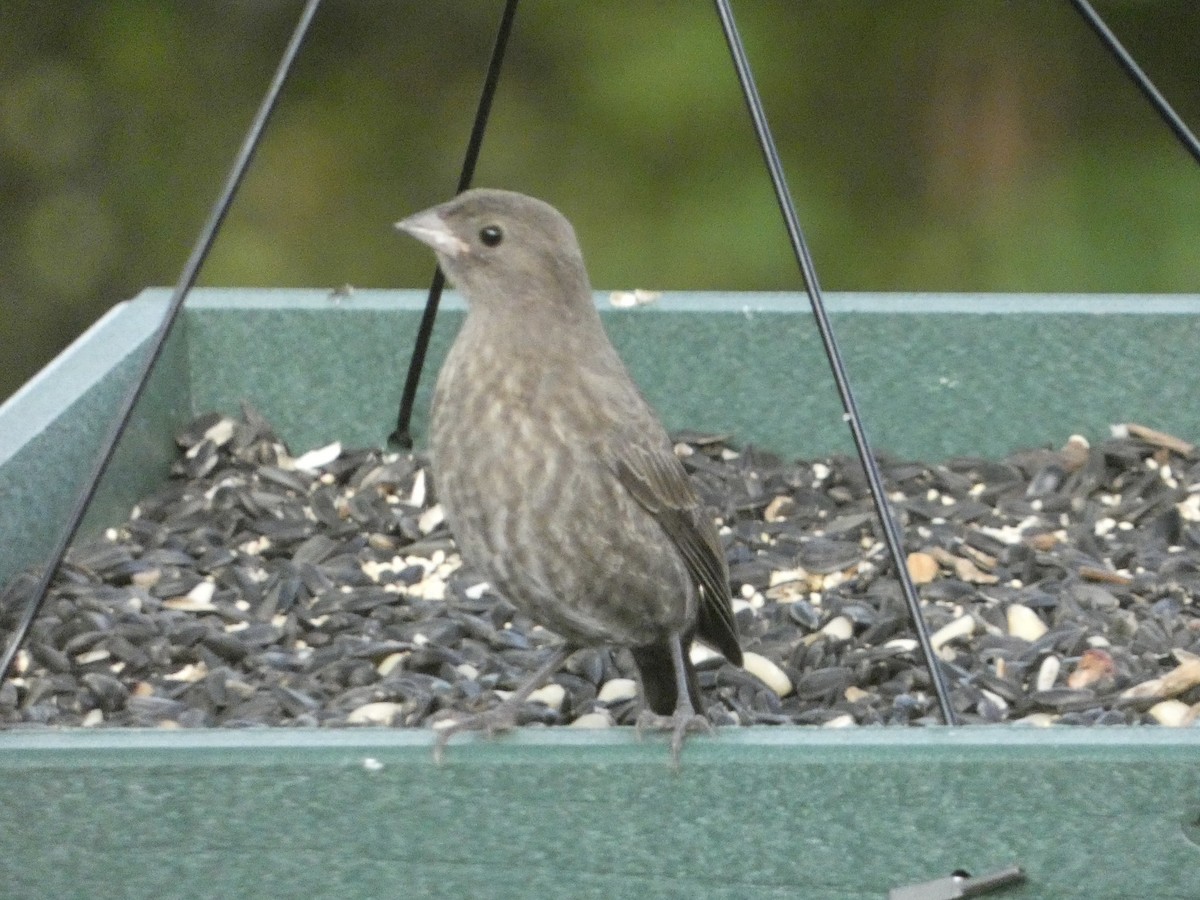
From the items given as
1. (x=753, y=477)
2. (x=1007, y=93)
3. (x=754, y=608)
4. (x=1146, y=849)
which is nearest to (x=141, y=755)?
(x=1146, y=849)

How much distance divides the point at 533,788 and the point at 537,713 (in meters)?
0.86

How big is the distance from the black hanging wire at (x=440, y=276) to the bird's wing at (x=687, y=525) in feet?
2.51

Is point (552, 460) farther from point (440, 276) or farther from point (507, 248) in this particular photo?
point (440, 276)

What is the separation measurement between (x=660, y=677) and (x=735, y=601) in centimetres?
50

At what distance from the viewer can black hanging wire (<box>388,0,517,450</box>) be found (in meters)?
4.14

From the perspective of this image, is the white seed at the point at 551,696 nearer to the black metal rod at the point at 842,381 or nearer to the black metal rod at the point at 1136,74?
the black metal rod at the point at 842,381

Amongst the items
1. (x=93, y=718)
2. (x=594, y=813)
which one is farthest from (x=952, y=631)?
(x=93, y=718)

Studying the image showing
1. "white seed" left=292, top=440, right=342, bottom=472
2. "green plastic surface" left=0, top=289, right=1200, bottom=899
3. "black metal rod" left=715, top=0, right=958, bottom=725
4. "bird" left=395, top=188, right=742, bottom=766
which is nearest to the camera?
"green plastic surface" left=0, top=289, right=1200, bottom=899

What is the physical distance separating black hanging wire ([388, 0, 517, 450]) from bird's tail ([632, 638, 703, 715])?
0.87 meters

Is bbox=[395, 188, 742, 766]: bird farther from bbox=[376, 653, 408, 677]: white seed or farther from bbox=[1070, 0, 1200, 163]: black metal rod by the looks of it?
bbox=[1070, 0, 1200, 163]: black metal rod

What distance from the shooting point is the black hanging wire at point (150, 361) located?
3.21m

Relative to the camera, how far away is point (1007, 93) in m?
7.53

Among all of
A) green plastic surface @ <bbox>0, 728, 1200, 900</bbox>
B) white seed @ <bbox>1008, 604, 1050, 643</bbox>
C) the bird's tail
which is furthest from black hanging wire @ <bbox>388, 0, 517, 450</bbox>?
green plastic surface @ <bbox>0, 728, 1200, 900</bbox>

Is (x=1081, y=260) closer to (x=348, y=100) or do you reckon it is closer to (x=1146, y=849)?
(x=348, y=100)
